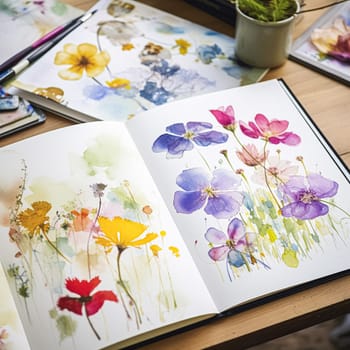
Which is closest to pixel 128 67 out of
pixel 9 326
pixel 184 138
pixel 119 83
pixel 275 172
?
pixel 119 83

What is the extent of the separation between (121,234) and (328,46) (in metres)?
0.48

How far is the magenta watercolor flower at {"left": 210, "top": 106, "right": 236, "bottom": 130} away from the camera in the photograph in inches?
33.9

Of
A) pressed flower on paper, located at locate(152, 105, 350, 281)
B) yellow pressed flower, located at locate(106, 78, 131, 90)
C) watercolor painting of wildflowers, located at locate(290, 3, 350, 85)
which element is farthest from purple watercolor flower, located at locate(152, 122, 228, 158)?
watercolor painting of wildflowers, located at locate(290, 3, 350, 85)

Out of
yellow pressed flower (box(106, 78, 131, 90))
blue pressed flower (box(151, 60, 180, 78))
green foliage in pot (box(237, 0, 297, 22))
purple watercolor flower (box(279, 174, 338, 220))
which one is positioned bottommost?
purple watercolor flower (box(279, 174, 338, 220))

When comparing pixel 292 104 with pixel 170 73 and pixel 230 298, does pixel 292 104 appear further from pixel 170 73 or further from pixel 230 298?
pixel 230 298

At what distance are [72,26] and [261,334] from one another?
1.92ft

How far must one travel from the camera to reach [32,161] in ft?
2.64

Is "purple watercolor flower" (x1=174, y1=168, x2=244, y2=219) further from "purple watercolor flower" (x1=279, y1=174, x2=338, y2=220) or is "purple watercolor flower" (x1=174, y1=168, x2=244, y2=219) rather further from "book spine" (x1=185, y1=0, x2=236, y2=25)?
"book spine" (x1=185, y1=0, x2=236, y2=25)

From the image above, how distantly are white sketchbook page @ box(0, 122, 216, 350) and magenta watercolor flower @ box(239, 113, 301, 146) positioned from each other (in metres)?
0.16

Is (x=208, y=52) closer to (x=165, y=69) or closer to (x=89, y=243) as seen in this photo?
(x=165, y=69)

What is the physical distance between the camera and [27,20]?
3.34 ft

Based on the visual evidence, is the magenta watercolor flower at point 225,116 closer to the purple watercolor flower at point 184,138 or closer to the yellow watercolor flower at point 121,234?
the purple watercolor flower at point 184,138

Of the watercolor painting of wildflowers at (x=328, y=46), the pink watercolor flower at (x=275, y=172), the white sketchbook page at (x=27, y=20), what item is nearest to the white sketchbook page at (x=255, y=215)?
the pink watercolor flower at (x=275, y=172)

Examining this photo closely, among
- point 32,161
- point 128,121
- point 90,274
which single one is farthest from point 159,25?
point 90,274
